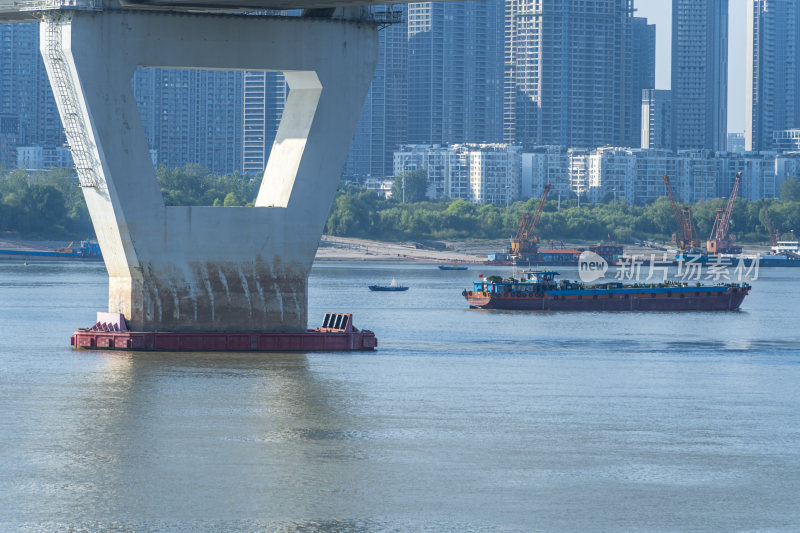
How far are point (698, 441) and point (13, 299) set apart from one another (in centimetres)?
6365

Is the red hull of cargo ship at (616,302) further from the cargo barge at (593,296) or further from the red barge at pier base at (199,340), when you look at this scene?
the red barge at pier base at (199,340)

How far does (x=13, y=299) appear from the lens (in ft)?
307

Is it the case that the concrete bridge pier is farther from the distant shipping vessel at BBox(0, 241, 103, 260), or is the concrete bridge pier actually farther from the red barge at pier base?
the distant shipping vessel at BBox(0, 241, 103, 260)

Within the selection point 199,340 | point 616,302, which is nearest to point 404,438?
point 199,340

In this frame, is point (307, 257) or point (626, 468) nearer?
point (626, 468)

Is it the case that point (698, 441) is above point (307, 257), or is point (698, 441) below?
below

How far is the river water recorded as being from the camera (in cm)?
2952

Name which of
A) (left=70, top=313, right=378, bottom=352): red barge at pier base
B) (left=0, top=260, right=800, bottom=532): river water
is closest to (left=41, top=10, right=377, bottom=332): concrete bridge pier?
(left=70, top=313, right=378, bottom=352): red barge at pier base

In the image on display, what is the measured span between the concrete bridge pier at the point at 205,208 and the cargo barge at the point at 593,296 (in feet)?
139

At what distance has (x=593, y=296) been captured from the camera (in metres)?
98.9

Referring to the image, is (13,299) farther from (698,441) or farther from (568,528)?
(568,528)

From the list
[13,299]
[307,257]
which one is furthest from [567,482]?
[13,299]

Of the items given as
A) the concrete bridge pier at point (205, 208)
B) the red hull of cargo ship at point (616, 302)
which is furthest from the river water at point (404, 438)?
the red hull of cargo ship at point (616, 302)

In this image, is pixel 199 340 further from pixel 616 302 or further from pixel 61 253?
pixel 61 253
